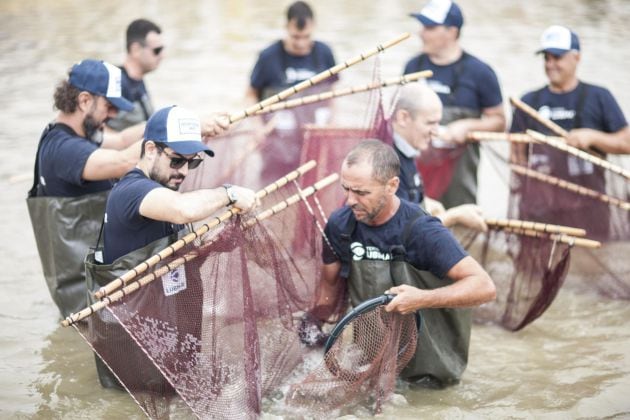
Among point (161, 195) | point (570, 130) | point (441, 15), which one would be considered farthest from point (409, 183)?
point (441, 15)

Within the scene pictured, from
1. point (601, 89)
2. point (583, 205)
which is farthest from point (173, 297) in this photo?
point (601, 89)

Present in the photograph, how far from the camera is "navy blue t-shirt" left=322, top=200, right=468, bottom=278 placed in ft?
17.2

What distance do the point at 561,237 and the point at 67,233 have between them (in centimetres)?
349

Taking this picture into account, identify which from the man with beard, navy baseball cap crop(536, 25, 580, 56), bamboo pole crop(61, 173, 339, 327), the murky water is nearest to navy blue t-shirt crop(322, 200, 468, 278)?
bamboo pole crop(61, 173, 339, 327)

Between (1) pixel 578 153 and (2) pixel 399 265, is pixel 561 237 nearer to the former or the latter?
(1) pixel 578 153

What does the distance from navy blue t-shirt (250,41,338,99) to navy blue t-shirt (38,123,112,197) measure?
2.90 m

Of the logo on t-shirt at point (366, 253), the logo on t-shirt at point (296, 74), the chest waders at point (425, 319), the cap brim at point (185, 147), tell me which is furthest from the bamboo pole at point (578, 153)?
the cap brim at point (185, 147)

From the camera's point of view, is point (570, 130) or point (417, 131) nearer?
point (417, 131)

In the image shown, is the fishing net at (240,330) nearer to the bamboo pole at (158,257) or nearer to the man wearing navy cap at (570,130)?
the bamboo pole at (158,257)

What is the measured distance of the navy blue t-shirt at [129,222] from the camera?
500cm

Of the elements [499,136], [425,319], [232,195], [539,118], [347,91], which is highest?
[347,91]

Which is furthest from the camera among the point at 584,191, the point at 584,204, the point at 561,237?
the point at 584,204

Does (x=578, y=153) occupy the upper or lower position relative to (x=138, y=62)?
lower

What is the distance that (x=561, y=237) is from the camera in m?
6.31
